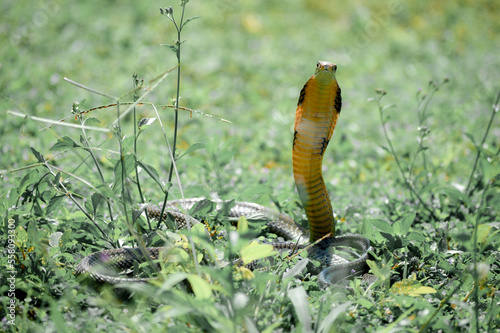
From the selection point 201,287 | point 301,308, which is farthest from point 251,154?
point 201,287

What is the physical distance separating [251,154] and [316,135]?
2.50 meters

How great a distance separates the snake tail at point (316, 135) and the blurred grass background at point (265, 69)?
0.74 meters

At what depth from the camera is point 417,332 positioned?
88.1 inches

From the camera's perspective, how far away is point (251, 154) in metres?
5.78

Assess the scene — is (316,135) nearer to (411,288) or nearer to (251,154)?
(411,288)

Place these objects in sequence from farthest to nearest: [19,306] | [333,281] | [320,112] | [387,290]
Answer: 1. [320,112]
2. [333,281]
3. [387,290]
4. [19,306]

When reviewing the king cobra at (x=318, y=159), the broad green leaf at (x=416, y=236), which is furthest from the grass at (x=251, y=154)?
the king cobra at (x=318, y=159)

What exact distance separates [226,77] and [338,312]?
6.34 meters

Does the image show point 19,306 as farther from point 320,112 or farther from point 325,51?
point 325,51

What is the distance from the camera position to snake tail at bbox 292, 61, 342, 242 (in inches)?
130

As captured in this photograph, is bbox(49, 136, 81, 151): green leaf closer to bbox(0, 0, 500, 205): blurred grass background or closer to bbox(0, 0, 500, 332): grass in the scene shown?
bbox(0, 0, 500, 332): grass

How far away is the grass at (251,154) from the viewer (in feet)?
7.90

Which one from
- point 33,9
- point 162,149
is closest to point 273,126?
point 162,149

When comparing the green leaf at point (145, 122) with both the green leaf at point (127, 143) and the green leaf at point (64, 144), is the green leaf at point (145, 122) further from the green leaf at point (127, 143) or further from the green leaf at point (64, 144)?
the green leaf at point (64, 144)
